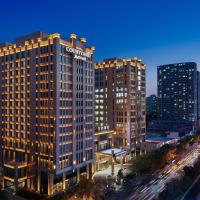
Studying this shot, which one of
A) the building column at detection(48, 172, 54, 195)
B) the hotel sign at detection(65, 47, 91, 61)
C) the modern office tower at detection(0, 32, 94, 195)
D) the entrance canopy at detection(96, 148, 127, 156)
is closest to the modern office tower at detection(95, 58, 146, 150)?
the entrance canopy at detection(96, 148, 127, 156)

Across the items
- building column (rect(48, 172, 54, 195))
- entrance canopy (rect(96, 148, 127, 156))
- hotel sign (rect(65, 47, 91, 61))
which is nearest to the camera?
building column (rect(48, 172, 54, 195))

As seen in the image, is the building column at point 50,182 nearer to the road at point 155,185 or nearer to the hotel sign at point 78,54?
the road at point 155,185

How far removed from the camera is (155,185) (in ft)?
304

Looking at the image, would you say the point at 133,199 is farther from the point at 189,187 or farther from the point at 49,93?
the point at 49,93

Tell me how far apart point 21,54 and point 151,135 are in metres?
117

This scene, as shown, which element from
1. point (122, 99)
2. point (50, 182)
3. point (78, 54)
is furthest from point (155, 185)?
point (78, 54)

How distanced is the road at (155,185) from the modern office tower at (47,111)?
22.5m

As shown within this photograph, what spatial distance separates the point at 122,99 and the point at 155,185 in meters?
56.8

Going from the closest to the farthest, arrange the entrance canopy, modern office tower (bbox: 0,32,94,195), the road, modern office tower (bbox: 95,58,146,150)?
1. the road
2. modern office tower (bbox: 0,32,94,195)
3. the entrance canopy
4. modern office tower (bbox: 95,58,146,150)

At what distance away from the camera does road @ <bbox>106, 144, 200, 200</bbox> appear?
269ft

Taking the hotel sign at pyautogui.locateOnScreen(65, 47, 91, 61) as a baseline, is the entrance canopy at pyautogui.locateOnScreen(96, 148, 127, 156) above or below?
below

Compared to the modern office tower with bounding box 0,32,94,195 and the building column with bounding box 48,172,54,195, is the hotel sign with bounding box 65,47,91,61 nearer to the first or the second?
the modern office tower with bounding box 0,32,94,195

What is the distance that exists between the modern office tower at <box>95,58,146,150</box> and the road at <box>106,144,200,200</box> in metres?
27.4

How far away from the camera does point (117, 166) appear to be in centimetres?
12469
